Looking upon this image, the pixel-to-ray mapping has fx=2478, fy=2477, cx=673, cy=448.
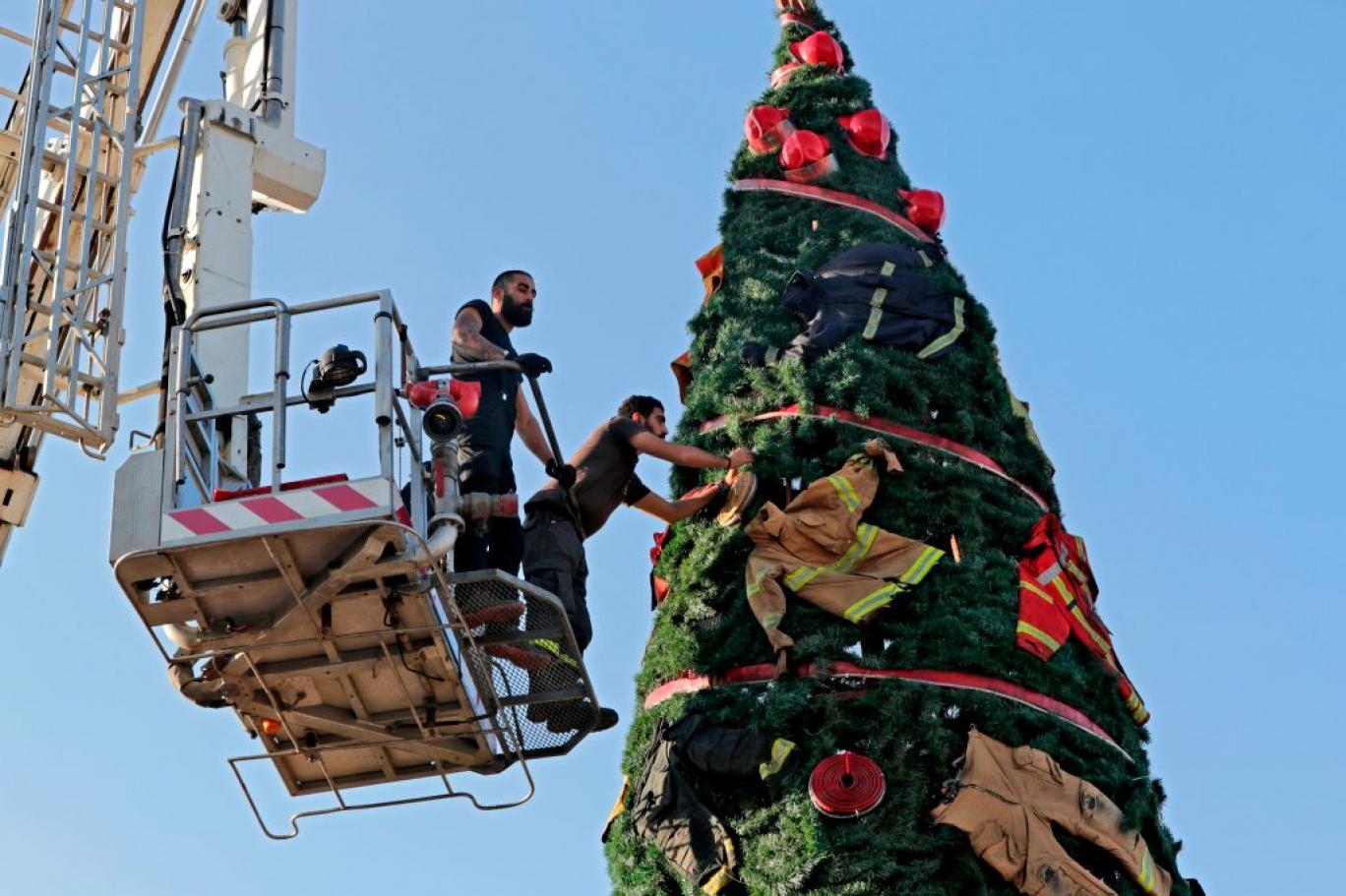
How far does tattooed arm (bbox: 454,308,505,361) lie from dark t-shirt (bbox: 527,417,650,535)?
1145mm

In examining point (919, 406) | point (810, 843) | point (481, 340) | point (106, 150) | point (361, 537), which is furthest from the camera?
point (106, 150)

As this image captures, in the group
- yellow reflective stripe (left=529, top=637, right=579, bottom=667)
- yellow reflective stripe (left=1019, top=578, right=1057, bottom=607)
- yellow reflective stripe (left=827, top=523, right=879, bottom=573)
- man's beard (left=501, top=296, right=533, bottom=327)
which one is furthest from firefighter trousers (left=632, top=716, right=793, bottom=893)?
man's beard (left=501, top=296, right=533, bottom=327)

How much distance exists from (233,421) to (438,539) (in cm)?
183

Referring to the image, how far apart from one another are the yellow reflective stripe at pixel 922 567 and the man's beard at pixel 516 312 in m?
3.21

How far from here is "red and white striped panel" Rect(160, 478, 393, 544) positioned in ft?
47.3

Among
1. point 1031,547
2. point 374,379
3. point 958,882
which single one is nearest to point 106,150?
point 374,379

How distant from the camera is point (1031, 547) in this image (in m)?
17.3

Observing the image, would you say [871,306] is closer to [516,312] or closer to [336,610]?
[516,312]

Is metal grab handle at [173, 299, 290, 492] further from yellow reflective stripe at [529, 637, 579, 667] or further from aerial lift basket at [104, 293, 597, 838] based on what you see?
yellow reflective stripe at [529, 637, 579, 667]

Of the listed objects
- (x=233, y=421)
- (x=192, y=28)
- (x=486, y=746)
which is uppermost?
(x=192, y=28)

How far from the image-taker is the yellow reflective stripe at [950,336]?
18328mm

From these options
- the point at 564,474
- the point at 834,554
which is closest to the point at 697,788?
the point at 834,554

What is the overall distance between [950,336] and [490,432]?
3922 mm

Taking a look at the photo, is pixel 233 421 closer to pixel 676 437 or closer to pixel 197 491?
pixel 197 491
